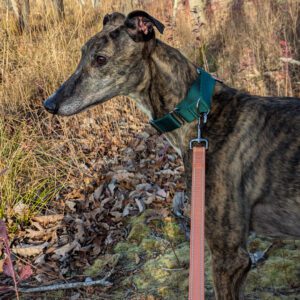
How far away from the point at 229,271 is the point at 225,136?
0.74 meters

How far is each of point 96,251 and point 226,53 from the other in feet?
15.1

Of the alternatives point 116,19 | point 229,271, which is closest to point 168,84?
point 116,19

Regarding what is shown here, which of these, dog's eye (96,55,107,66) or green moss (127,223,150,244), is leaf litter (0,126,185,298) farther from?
dog's eye (96,55,107,66)

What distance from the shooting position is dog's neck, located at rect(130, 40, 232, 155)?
2.39 metres

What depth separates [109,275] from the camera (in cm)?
315

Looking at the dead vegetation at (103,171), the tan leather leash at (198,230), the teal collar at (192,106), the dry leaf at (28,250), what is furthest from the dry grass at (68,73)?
the tan leather leash at (198,230)

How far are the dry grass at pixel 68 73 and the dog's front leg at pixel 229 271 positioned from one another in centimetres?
225

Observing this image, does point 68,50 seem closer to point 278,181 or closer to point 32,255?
point 32,255

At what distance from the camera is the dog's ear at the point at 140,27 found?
2494 millimetres

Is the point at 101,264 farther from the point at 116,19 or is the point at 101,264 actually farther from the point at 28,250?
the point at 116,19

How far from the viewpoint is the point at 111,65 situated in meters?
2.53

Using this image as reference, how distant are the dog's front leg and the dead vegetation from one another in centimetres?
65

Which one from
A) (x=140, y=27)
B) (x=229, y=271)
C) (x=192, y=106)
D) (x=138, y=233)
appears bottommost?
(x=138, y=233)

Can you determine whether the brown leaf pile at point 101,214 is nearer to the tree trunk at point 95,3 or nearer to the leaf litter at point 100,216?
the leaf litter at point 100,216
